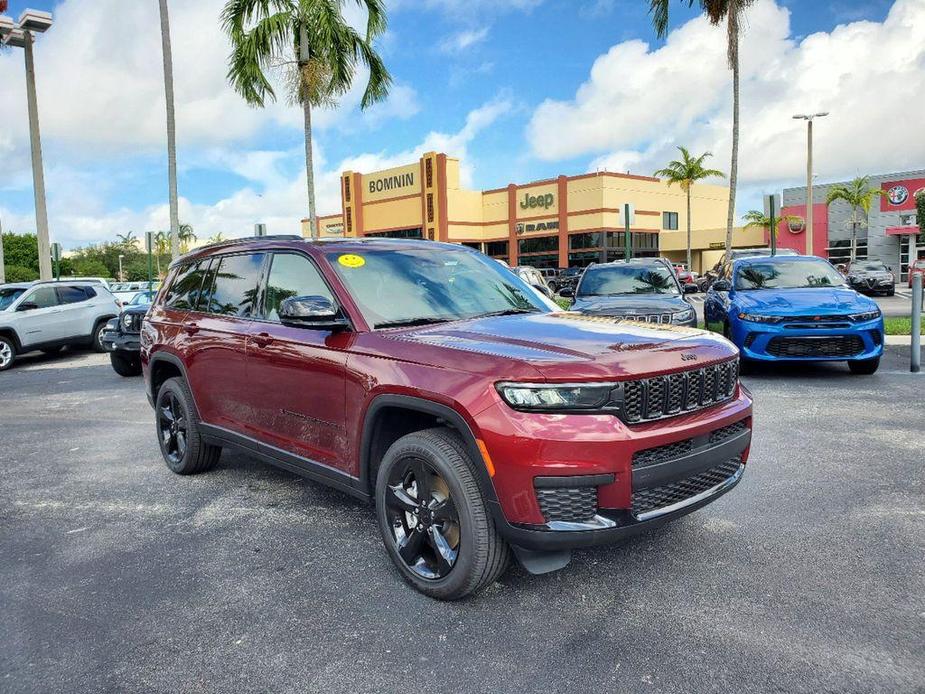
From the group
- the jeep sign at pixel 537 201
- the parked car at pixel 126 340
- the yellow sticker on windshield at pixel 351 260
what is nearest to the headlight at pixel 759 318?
the yellow sticker on windshield at pixel 351 260

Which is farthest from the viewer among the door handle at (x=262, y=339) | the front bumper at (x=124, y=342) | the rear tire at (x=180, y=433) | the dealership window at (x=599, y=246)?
the dealership window at (x=599, y=246)

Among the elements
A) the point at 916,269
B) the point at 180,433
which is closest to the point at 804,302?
the point at 916,269

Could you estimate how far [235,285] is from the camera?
15.7 feet

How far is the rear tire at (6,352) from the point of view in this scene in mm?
13094

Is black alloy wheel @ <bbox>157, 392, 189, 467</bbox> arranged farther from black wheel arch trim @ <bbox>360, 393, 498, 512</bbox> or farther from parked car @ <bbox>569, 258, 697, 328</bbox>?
parked car @ <bbox>569, 258, 697, 328</bbox>

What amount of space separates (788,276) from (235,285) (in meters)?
8.04

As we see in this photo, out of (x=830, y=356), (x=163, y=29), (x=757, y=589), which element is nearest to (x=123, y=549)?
(x=757, y=589)

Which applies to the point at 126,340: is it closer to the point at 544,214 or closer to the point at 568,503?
the point at 568,503

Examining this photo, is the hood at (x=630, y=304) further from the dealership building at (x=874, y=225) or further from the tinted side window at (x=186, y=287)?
the dealership building at (x=874, y=225)

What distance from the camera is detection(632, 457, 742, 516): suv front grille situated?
9.84 ft

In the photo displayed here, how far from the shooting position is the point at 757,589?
333 centimetres

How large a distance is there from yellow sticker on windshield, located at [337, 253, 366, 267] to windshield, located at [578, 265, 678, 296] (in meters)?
7.08

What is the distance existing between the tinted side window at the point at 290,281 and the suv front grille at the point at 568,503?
1.72 metres

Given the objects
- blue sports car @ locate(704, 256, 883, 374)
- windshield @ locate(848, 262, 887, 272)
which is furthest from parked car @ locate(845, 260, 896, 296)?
blue sports car @ locate(704, 256, 883, 374)
